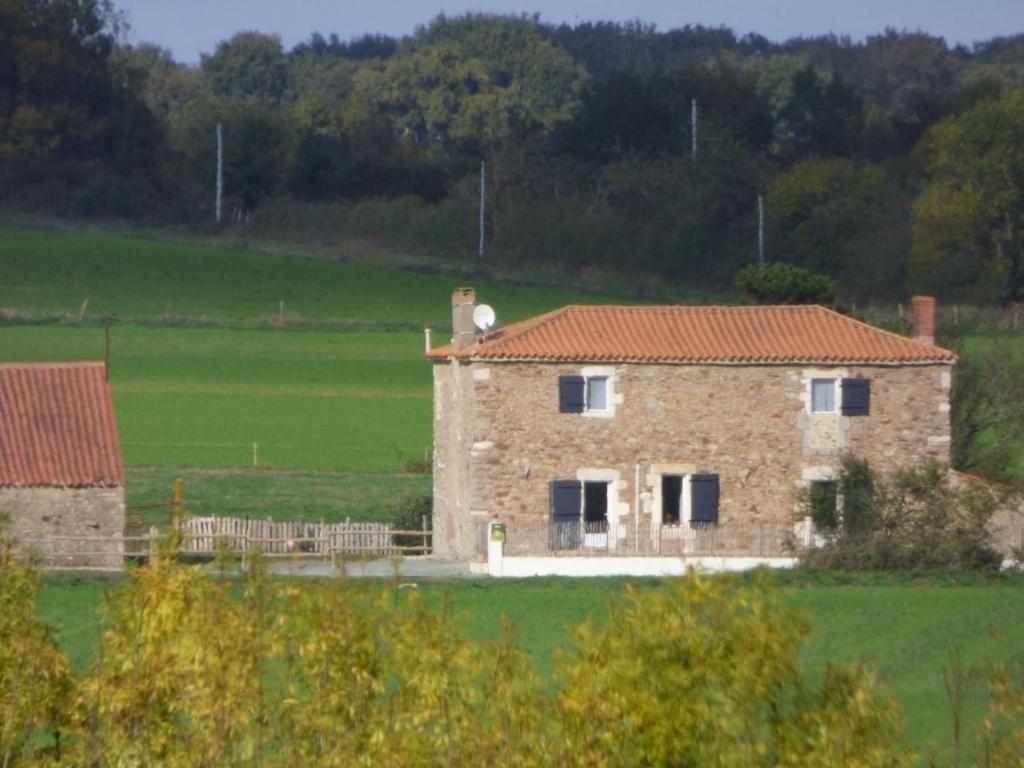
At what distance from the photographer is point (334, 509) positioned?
41.7 m

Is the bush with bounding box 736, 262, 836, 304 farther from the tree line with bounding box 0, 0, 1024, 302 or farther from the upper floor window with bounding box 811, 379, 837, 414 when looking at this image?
the tree line with bounding box 0, 0, 1024, 302

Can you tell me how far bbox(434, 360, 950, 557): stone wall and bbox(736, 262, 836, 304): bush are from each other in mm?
12437

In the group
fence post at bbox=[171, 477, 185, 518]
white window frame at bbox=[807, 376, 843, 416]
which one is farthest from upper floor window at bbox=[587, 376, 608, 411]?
fence post at bbox=[171, 477, 185, 518]

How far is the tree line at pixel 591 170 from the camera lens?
243 feet

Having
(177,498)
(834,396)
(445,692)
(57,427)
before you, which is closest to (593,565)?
(834,396)

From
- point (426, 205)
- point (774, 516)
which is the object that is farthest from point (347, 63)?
point (774, 516)

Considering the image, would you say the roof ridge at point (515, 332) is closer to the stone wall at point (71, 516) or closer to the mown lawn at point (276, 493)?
the mown lawn at point (276, 493)

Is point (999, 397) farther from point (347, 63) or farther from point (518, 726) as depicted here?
point (347, 63)

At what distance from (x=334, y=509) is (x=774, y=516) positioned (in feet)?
38.5

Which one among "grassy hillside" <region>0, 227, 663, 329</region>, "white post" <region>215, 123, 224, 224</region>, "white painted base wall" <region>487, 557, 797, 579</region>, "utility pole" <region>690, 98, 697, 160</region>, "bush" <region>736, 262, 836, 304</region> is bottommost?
"white painted base wall" <region>487, 557, 797, 579</region>

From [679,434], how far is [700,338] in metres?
2.04

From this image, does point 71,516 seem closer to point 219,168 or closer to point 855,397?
point 855,397

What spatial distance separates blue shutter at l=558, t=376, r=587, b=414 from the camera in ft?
110

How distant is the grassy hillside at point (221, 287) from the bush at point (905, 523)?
104 ft
